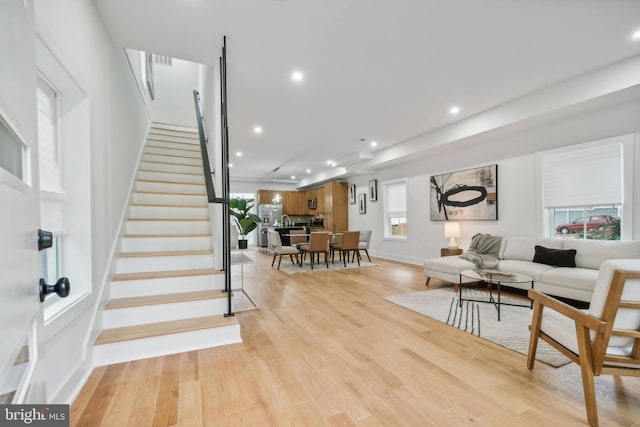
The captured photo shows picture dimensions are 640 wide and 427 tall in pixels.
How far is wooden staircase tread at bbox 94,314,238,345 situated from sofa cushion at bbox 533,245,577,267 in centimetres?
419

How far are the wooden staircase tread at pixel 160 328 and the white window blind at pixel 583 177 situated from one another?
487cm

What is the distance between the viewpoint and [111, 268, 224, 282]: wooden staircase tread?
255 cm

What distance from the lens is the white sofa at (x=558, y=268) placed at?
3190 mm

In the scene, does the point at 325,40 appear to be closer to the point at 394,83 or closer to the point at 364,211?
the point at 394,83

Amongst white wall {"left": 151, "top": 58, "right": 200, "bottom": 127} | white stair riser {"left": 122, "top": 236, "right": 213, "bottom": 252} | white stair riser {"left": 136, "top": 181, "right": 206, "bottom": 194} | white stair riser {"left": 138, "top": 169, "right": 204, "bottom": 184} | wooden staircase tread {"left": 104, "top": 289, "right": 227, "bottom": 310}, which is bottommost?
wooden staircase tread {"left": 104, "top": 289, "right": 227, "bottom": 310}

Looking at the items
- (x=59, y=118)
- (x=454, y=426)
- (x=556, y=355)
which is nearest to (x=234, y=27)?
(x=59, y=118)

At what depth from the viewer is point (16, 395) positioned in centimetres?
50

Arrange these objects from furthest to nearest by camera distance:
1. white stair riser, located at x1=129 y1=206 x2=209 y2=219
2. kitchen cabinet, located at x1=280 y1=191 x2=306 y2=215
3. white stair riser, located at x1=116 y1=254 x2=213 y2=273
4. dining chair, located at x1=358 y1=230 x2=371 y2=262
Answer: kitchen cabinet, located at x1=280 y1=191 x2=306 y2=215 → dining chair, located at x1=358 y1=230 x2=371 y2=262 → white stair riser, located at x1=129 y1=206 x2=209 y2=219 → white stair riser, located at x1=116 y1=254 x2=213 y2=273

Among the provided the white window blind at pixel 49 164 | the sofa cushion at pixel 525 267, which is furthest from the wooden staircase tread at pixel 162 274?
the sofa cushion at pixel 525 267

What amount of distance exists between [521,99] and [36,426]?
5.27 metres

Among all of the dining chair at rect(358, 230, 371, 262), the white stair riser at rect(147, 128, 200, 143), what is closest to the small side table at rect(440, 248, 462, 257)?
the dining chair at rect(358, 230, 371, 262)

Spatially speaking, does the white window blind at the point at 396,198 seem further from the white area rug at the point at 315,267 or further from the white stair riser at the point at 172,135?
the white stair riser at the point at 172,135

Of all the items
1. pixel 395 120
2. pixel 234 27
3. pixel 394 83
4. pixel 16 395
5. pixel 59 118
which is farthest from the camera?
pixel 395 120

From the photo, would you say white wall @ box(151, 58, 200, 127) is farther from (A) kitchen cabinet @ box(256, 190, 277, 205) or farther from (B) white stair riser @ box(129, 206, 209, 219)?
(A) kitchen cabinet @ box(256, 190, 277, 205)
